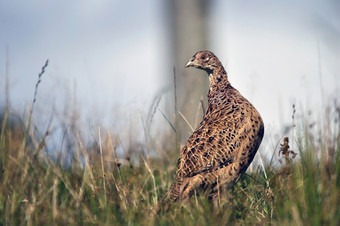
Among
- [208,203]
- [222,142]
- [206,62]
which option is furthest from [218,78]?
[208,203]

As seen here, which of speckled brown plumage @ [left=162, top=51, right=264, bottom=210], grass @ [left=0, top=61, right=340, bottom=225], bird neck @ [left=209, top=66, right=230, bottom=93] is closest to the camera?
grass @ [left=0, top=61, right=340, bottom=225]

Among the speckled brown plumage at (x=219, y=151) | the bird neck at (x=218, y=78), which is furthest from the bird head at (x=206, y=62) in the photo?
the speckled brown plumage at (x=219, y=151)

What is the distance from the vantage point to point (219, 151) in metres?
4.04

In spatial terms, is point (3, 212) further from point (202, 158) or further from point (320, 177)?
point (320, 177)

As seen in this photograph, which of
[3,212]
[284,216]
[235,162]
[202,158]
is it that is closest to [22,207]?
[3,212]

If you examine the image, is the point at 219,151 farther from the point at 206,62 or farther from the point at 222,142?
the point at 206,62

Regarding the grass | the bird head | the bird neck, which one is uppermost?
the bird head

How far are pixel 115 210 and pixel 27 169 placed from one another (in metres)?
1.43

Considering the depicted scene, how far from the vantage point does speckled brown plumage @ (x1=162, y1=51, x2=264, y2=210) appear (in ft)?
13.1

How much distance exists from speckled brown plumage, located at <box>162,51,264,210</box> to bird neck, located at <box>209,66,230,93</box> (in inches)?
15.8

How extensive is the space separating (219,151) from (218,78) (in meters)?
0.90

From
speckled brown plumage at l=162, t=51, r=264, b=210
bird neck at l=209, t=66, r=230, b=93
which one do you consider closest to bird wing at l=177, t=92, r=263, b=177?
speckled brown plumage at l=162, t=51, r=264, b=210

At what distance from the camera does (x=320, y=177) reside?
3277 millimetres

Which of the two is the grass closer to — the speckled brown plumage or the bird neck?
the speckled brown plumage
